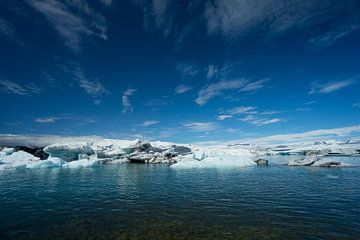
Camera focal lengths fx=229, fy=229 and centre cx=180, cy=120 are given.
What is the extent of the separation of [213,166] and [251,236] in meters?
38.3

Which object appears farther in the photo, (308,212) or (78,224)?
(308,212)

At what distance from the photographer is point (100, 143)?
285 ft

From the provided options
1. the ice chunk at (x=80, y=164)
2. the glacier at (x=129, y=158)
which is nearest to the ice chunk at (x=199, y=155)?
the glacier at (x=129, y=158)

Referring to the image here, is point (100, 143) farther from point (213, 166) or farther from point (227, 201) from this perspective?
point (227, 201)

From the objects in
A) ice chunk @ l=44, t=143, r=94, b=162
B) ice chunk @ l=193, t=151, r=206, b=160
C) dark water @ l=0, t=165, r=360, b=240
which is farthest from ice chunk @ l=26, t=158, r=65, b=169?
dark water @ l=0, t=165, r=360, b=240

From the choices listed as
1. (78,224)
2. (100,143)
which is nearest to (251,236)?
(78,224)

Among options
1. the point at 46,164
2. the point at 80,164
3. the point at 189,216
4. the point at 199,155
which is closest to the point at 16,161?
the point at 46,164

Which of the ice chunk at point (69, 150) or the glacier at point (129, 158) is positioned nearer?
the glacier at point (129, 158)

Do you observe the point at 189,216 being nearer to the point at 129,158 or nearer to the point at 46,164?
the point at 46,164

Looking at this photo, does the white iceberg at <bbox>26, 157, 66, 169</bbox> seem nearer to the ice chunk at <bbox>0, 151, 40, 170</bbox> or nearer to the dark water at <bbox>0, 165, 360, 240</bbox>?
the ice chunk at <bbox>0, 151, 40, 170</bbox>

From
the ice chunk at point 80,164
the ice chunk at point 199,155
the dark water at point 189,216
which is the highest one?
the ice chunk at point 199,155

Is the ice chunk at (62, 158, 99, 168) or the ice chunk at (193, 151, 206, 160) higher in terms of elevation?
the ice chunk at (193, 151, 206, 160)

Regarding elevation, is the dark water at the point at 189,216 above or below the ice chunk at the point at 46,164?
below

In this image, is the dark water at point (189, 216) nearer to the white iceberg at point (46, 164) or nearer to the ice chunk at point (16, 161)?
the white iceberg at point (46, 164)
